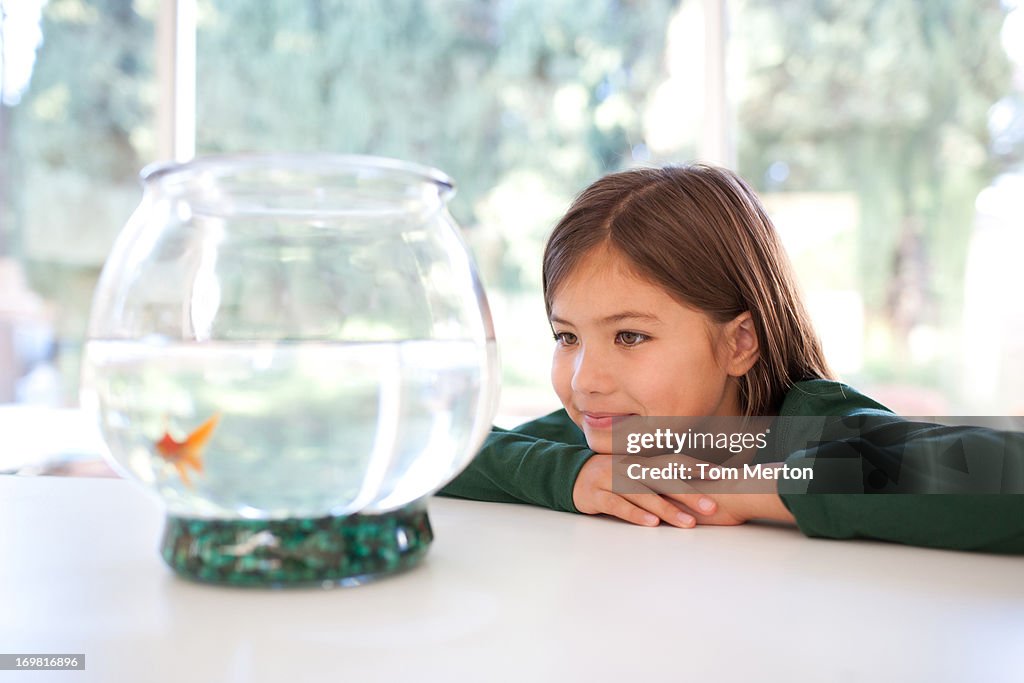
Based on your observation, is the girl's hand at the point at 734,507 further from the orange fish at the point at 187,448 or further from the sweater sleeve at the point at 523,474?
the orange fish at the point at 187,448

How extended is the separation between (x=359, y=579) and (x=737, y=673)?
24 cm

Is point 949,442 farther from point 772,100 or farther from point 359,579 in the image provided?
point 772,100

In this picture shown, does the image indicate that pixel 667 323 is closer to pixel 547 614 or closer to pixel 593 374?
pixel 593 374

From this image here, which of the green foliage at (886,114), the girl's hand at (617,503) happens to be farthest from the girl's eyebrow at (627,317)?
the green foliage at (886,114)

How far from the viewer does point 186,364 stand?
0.50 meters

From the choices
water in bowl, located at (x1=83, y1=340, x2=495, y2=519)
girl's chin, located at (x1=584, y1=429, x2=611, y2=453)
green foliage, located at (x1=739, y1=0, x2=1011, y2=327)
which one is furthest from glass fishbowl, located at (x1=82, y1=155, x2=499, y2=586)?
green foliage, located at (x1=739, y1=0, x2=1011, y2=327)

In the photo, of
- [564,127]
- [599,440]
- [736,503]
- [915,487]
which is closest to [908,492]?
[915,487]

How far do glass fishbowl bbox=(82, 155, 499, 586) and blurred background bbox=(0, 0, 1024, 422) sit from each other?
8.03 ft

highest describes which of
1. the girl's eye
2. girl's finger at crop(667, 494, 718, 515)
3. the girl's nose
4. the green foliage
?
the green foliage

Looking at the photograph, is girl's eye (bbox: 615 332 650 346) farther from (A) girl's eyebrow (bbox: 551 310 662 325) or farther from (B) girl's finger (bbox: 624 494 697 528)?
(B) girl's finger (bbox: 624 494 697 528)

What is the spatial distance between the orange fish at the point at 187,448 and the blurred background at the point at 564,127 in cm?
254

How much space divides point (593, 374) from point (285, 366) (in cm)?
74

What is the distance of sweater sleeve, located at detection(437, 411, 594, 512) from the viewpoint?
881 millimetres

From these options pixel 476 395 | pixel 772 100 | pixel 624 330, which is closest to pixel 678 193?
pixel 624 330
